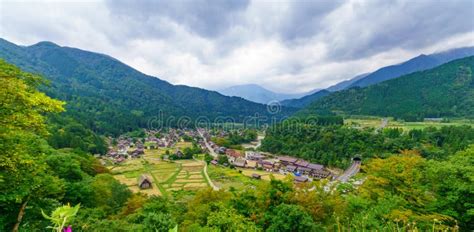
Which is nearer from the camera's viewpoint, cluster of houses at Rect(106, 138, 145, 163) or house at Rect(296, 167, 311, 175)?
house at Rect(296, 167, 311, 175)

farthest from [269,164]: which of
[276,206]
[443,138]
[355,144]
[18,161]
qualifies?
[18,161]

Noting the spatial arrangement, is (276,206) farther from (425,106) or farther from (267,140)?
(425,106)

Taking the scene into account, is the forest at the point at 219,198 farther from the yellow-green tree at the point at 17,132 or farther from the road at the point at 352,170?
the road at the point at 352,170

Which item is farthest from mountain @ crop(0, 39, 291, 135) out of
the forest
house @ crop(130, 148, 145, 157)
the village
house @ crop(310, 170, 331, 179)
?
the forest

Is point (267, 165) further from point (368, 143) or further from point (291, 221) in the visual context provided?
point (291, 221)

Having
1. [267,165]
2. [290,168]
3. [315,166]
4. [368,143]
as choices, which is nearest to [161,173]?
[267,165]

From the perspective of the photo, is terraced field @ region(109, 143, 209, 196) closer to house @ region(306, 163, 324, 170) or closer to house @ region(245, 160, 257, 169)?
house @ region(245, 160, 257, 169)

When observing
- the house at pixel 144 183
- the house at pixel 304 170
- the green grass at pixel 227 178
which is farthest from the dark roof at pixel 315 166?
the house at pixel 144 183
